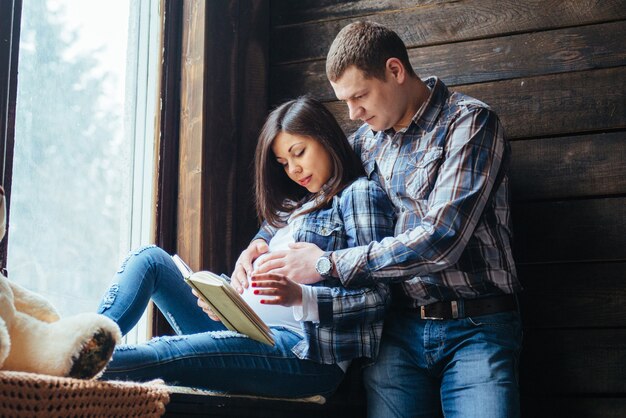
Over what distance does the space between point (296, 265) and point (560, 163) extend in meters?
0.77

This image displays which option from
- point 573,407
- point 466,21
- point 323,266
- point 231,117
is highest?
point 466,21

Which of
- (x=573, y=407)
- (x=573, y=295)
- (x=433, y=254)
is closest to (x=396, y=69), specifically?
(x=433, y=254)

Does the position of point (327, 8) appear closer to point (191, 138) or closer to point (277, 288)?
point (191, 138)

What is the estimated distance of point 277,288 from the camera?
1.80 metres

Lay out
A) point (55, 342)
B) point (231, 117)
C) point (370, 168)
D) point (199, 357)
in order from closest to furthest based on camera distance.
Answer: point (55, 342) → point (199, 357) → point (370, 168) → point (231, 117)

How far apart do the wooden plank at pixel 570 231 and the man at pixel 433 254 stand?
0.22m

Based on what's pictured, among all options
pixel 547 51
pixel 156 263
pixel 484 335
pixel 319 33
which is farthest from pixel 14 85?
pixel 547 51

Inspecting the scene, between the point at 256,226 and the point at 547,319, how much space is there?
2.85 ft

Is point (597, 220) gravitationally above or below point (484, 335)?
above

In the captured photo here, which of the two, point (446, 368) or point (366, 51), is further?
point (366, 51)

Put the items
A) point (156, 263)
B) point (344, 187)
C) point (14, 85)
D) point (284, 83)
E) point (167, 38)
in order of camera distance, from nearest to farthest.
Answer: point (14, 85) < point (156, 263) < point (344, 187) < point (167, 38) < point (284, 83)

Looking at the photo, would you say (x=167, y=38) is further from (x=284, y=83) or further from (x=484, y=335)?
(x=484, y=335)

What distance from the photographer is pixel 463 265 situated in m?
1.88

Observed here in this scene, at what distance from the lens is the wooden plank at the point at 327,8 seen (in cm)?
240
